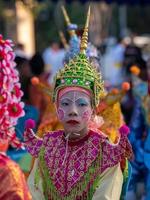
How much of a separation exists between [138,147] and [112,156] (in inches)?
107

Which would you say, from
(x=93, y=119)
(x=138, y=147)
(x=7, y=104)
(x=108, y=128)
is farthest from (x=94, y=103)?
(x=138, y=147)

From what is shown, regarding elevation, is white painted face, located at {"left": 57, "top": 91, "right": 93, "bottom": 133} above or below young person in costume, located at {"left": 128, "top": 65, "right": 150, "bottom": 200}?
below

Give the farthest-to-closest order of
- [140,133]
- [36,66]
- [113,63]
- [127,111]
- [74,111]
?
[113,63]
[127,111]
[36,66]
[140,133]
[74,111]

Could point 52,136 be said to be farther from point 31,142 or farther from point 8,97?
point 8,97

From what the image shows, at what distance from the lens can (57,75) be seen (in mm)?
5527

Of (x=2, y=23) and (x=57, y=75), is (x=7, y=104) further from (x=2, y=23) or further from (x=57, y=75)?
(x=2, y=23)

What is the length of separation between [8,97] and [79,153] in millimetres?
581

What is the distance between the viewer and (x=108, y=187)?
17.6ft

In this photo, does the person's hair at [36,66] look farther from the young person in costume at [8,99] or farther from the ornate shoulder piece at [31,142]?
the ornate shoulder piece at [31,142]

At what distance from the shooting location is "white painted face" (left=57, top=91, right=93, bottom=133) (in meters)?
5.33

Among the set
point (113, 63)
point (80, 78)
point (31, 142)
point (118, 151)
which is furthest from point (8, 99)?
point (113, 63)

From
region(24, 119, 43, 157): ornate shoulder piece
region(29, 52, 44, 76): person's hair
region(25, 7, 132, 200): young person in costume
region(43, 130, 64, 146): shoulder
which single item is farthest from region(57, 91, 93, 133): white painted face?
region(29, 52, 44, 76): person's hair

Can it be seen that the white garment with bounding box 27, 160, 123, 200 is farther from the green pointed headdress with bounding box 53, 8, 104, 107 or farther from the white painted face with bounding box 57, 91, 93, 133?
the green pointed headdress with bounding box 53, 8, 104, 107

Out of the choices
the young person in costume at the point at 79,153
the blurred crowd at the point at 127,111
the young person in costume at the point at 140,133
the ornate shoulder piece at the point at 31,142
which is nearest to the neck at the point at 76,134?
the young person in costume at the point at 79,153
